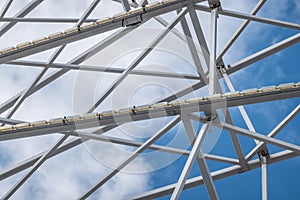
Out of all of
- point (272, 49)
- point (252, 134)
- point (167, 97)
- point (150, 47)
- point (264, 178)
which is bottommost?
point (252, 134)

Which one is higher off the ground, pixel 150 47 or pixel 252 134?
pixel 150 47

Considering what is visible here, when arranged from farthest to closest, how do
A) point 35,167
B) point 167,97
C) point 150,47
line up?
point 167,97
point 35,167
point 150,47

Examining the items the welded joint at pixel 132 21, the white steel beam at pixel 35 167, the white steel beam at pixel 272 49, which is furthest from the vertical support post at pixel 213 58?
the white steel beam at pixel 35 167

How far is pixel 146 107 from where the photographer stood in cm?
1354

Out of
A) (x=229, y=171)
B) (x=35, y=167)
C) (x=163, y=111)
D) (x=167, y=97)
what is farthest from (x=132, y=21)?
(x=229, y=171)

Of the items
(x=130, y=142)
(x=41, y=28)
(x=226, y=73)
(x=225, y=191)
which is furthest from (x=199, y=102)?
(x=225, y=191)

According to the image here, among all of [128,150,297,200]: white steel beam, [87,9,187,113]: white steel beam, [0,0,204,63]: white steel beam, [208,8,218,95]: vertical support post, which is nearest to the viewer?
[208,8,218,95]: vertical support post

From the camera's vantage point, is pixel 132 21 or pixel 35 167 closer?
pixel 132 21

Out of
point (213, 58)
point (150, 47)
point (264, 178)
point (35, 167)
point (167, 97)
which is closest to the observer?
point (213, 58)

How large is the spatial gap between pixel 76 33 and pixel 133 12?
5.27 ft

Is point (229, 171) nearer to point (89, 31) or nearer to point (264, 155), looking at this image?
point (264, 155)

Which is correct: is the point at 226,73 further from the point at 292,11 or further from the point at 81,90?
the point at 292,11

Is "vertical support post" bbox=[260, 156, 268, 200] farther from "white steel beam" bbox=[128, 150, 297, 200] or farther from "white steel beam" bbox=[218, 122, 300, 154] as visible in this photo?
"white steel beam" bbox=[218, 122, 300, 154]

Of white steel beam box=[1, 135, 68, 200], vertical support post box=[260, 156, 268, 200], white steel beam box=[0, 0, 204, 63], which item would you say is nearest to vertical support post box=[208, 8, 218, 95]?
white steel beam box=[0, 0, 204, 63]
